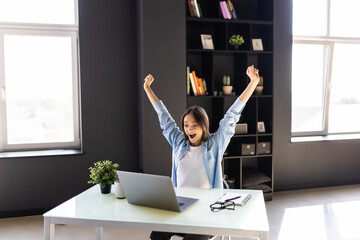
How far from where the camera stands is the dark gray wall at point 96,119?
13.9 ft

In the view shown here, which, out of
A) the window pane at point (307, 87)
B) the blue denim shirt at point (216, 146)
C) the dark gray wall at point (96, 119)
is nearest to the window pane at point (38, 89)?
the dark gray wall at point (96, 119)

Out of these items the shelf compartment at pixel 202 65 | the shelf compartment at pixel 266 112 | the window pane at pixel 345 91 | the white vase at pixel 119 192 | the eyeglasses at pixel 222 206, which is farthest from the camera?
the window pane at pixel 345 91

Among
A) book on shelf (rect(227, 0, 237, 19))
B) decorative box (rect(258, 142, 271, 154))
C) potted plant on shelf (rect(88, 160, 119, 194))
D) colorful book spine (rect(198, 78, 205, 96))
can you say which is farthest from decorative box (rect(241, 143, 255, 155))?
potted plant on shelf (rect(88, 160, 119, 194))

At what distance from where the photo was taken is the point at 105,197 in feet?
7.63

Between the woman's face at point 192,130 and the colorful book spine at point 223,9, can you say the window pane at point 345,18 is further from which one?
the woman's face at point 192,130

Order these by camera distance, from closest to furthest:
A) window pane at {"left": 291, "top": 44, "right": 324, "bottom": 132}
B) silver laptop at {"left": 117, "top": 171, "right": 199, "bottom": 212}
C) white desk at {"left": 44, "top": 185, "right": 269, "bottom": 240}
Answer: white desk at {"left": 44, "top": 185, "right": 269, "bottom": 240}
silver laptop at {"left": 117, "top": 171, "right": 199, "bottom": 212}
window pane at {"left": 291, "top": 44, "right": 324, "bottom": 132}

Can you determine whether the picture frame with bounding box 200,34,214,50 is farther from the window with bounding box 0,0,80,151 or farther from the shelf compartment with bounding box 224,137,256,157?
the window with bounding box 0,0,80,151

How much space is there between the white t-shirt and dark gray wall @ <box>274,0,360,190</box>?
2.87 metres

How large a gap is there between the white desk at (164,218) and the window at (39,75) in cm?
250

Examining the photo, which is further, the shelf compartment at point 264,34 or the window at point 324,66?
the window at point 324,66

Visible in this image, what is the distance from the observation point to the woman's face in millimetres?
2625

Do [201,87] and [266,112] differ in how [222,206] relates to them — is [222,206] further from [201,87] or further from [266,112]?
[266,112]

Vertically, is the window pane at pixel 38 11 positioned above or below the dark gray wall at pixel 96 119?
above

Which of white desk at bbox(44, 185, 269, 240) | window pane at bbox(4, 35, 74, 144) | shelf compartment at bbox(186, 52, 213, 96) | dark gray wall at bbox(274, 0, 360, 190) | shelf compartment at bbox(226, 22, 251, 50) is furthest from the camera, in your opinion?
dark gray wall at bbox(274, 0, 360, 190)
